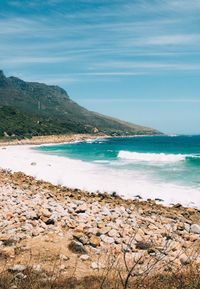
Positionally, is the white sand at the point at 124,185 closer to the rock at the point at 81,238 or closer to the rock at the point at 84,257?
the rock at the point at 81,238

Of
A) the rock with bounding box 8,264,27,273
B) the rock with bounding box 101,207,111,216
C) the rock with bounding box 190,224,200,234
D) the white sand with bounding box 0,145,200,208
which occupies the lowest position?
the white sand with bounding box 0,145,200,208

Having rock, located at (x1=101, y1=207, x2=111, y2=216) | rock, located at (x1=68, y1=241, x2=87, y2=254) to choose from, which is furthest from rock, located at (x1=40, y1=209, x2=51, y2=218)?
rock, located at (x1=68, y1=241, x2=87, y2=254)

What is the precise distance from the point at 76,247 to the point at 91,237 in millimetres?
1154

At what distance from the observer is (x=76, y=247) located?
11352mm

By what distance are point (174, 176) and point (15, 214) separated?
72.5 ft

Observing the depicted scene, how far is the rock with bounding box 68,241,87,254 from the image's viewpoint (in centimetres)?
1127

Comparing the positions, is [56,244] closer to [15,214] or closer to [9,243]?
[9,243]

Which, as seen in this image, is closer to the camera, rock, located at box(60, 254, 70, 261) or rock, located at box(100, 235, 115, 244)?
rock, located at box(60, 254, 70, 261)

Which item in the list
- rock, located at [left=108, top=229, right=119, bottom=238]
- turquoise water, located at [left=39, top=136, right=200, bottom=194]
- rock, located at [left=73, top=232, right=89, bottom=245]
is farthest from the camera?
turquoise water, located at [left=39, top=136, right=200, bottom=194]

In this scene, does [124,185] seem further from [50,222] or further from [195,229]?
[50,222]

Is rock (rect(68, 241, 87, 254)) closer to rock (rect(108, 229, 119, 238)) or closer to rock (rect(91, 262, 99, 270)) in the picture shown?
rock (rect(91, 262, 99, 270))

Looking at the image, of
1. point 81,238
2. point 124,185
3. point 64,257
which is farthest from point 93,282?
point 124,185

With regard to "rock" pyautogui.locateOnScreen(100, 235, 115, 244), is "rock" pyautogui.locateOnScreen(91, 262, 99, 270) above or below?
below

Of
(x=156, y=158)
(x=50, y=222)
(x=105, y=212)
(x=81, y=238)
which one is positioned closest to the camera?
(x=81, y=238)
